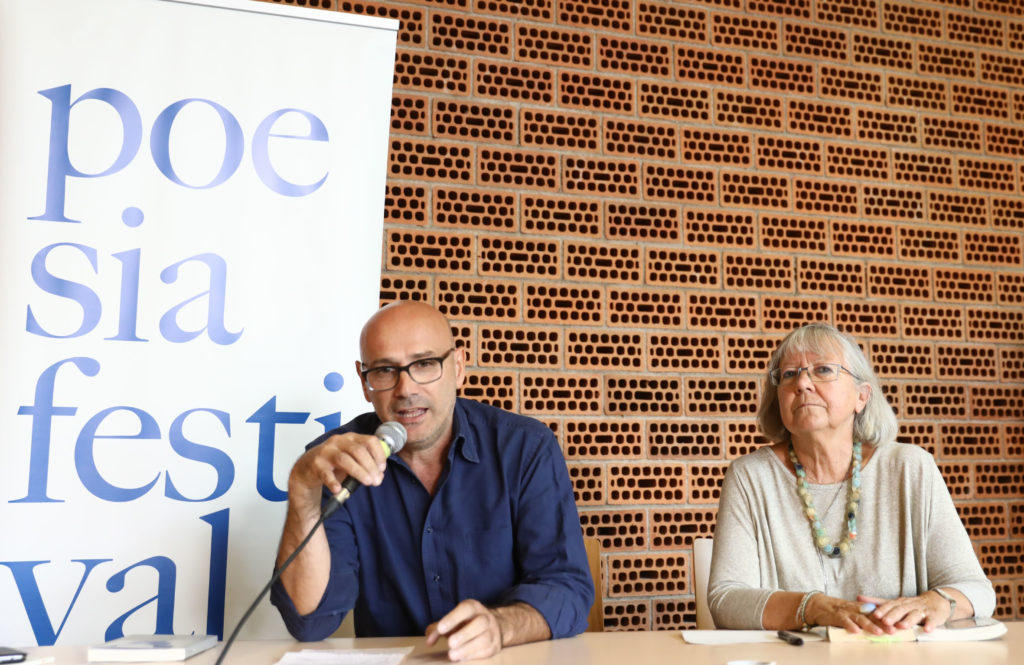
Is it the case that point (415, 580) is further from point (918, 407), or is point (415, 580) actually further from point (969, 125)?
point (969, 125)

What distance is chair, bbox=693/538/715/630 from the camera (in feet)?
8.04

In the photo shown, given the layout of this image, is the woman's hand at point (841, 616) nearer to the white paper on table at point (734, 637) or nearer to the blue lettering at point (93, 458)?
the white paper on table at point (734, 637)

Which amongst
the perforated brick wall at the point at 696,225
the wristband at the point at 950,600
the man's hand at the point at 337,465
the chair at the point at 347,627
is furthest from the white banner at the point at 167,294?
the wristband at the point at 950,600

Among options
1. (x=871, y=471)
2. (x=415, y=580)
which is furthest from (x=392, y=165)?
(x=871, y=471)

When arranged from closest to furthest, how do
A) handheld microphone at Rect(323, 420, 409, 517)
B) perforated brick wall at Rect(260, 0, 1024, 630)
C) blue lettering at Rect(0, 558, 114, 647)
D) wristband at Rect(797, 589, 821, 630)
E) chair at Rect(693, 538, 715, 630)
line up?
1. handheld microphone at Rect(323, 420, 409, 517)
2. wristband at Rect(797, 589, 821, 630)
3. blue lettering at Rect(0, 558, 114, 647)
4. chair at Rect(693, 538, 715, 630)
5. perforated brick wall at Rect(260, 0, 1024, 630)

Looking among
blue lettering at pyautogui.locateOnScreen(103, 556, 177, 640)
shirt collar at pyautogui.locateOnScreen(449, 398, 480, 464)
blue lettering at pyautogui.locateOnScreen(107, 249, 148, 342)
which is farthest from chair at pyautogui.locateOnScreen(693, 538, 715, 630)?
blue lettering at pyautogui.locateOnScreen(107, 249, 148, 342)

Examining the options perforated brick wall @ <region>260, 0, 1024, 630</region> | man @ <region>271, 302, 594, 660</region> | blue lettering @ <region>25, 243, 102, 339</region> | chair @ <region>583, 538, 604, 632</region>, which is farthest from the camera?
perforated brick wall @ <region>260, 0, 1024, 630</region>

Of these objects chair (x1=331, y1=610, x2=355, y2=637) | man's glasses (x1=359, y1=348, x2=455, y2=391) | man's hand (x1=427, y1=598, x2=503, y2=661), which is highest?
man's glasses (x1=359, y1=348, x2=455, y2=391)

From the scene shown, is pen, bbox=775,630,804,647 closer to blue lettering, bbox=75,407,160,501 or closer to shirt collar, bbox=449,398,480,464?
shirt collar, bbox=449,398,480,464

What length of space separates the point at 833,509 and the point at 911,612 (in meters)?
0.49

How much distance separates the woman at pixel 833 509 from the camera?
2209mm

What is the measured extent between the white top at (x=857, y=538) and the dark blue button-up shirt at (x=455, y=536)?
45 cm

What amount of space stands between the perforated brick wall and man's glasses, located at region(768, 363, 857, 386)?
2.75 ft

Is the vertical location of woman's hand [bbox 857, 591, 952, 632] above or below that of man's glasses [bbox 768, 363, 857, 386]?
below
